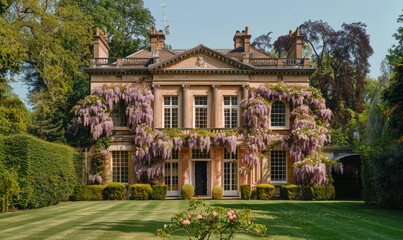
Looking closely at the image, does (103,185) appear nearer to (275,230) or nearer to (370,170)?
(370,170)

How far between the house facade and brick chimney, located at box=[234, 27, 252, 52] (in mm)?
2084

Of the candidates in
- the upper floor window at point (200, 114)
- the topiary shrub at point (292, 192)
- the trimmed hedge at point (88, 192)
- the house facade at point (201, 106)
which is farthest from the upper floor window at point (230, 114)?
the trimmed hedge at point (88, 192)

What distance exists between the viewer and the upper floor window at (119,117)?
27.0 metres

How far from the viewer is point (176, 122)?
26.9 metres

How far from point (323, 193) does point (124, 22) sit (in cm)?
2322

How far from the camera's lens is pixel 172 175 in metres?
26.5

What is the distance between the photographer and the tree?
36.9m

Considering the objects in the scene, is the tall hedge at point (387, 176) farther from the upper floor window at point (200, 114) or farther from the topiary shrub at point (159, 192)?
the topiary shrub at point (159, 192)

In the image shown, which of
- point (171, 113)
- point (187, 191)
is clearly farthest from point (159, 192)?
point (171, 113)

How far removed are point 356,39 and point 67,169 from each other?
85.5 feet

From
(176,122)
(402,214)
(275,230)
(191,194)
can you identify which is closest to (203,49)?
(176,122)

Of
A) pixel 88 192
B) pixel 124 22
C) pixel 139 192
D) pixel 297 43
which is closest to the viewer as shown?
pixel 88 192

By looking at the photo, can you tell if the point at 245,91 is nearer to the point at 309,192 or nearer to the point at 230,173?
the point at 230,173

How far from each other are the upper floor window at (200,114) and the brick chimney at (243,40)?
5.05 meters
